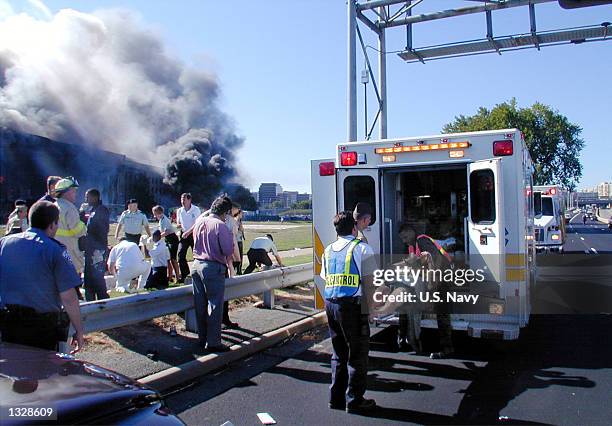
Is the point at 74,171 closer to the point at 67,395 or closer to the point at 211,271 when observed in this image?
the point at 211,271

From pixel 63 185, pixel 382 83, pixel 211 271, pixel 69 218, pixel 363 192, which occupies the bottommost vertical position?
pixel 211 271

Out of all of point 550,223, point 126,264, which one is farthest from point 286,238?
point 126,264

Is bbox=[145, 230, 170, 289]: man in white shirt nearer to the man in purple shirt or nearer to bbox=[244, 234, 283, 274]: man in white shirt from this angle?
bbox=[244, 234, 283, 274]: man in white shirt

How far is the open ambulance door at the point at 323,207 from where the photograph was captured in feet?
23.1

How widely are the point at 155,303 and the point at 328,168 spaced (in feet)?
8.89

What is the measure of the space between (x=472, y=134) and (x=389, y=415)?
3.45 meters

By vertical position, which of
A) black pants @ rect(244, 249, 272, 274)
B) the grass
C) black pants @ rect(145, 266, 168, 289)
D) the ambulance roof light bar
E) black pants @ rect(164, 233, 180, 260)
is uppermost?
the ambulance roof light bar

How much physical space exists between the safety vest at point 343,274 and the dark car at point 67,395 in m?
2.21

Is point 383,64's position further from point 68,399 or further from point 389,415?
point 68,399

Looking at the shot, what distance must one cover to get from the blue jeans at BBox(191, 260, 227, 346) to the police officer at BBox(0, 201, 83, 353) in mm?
2427

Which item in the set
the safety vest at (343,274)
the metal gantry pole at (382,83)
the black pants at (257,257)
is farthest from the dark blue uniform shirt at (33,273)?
the metal gantry pole at (382,83)

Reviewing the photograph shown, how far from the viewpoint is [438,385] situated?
541 centimetres

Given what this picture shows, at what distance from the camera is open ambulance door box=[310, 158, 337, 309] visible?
7047mm

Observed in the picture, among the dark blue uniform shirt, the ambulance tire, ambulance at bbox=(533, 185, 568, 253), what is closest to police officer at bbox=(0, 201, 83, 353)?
the dark blue uniform shirt
